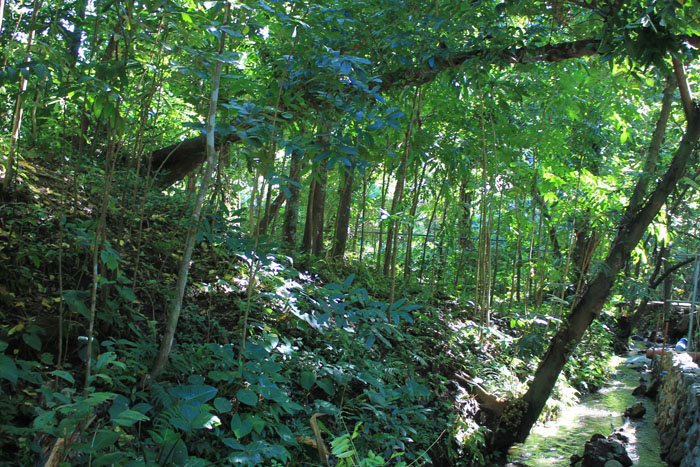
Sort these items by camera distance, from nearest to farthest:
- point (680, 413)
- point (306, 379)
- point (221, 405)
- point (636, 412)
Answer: point (221, 405) → point (306, 379) → point (680, 413) → point (636, 412)

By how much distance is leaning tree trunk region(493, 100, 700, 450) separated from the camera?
4.55 m

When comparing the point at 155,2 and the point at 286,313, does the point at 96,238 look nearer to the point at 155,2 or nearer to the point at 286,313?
the point at 155,2

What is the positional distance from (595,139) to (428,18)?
3.79 metres

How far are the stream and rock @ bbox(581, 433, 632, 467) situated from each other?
229mm

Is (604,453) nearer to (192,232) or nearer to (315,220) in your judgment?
(315,220)

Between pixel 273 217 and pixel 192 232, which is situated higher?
pixel 273 217

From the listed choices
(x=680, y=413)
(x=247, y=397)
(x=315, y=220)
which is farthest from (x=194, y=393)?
(x=680, y=413)

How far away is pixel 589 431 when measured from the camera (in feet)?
17.9

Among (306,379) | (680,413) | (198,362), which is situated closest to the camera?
(198,362)

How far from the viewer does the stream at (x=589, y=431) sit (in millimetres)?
4686

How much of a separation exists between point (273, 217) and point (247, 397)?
5.02ft

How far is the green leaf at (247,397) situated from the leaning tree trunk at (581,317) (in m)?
3.09

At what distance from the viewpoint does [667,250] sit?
38.5ft

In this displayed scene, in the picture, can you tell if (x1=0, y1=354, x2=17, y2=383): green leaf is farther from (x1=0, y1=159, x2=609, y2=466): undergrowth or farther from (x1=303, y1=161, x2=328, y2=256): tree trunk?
(x1=303, y1=161, x2=328, y2=256): tree trunk
